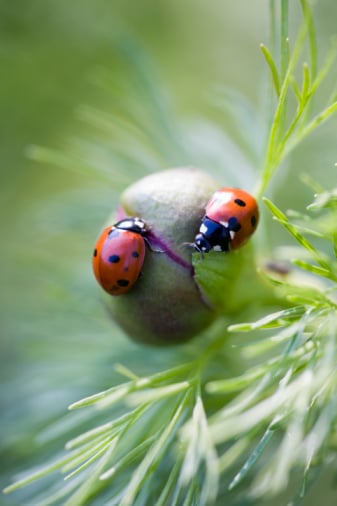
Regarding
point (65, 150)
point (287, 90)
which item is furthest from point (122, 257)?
point (65, 150)

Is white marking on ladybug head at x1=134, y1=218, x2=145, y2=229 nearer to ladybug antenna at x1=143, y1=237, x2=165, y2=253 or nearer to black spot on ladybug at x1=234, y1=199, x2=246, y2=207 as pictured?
ladybug antenna at x1=143, y1=237, x2=165, y2=253

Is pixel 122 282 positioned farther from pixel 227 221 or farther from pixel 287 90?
pixel 287 90

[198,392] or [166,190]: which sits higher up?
[166,190]

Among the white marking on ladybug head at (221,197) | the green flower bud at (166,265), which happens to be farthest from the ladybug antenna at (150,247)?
the white marking on ladybug head at (221,197)

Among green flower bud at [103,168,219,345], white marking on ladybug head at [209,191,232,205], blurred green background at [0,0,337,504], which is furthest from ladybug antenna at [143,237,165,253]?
blurred green background at [0,0,337,504]

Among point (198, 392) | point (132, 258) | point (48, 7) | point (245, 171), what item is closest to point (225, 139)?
point (245, 171)

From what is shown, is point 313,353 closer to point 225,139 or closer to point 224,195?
point 224,195
